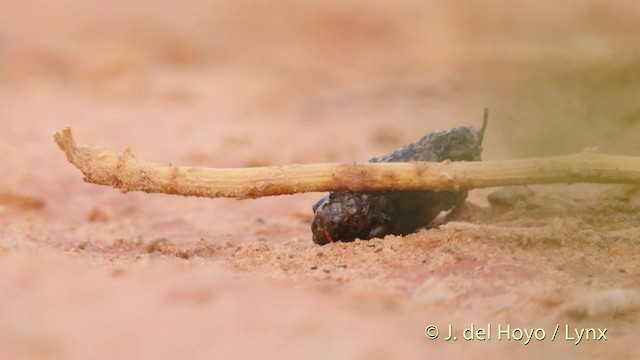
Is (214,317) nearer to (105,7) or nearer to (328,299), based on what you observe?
(328,299)

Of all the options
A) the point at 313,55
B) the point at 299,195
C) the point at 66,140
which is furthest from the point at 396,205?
the point at 313,55

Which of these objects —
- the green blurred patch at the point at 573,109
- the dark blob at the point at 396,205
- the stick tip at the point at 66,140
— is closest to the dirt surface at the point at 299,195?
the green blurred patch at the point at 573,109

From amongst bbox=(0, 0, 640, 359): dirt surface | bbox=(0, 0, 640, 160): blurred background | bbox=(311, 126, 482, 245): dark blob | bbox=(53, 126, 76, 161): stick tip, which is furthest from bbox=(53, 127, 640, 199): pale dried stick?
bbox=(0, 0, 640, 160): blurred background

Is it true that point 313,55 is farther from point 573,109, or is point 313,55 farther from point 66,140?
point 573,109

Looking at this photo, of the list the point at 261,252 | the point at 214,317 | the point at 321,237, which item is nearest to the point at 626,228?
the point at 321,237

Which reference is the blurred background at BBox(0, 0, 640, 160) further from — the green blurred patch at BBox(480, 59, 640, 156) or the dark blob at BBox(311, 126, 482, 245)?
the dark blob at BBox(311, 126, 482, 245)

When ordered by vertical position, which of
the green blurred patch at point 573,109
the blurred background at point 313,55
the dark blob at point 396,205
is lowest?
the dark blob at point 396,205

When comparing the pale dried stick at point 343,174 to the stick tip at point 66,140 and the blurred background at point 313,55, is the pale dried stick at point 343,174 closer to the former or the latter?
the stick tip at point 66,140
